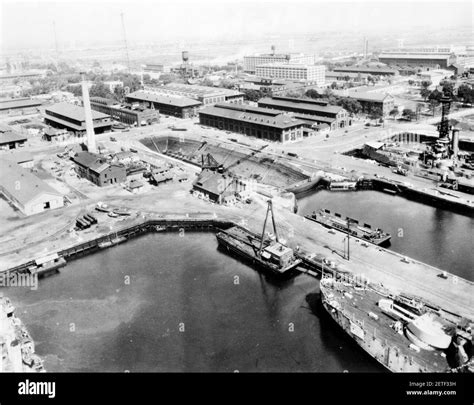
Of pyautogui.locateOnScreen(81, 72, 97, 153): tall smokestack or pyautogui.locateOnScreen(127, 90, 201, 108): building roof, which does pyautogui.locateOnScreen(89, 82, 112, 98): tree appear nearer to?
pyautogui.locateOnScreen(127, 90, 201, 108): building roof

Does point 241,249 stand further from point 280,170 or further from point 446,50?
point 446,50

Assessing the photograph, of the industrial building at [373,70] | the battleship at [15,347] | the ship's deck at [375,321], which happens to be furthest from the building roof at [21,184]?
the industrial building at [373,70]

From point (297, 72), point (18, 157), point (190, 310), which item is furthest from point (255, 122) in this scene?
point (297, 72)

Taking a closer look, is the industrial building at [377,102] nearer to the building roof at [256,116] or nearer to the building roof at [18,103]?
the building roof at [256,116]

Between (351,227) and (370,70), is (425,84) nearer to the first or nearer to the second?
(370,70)
